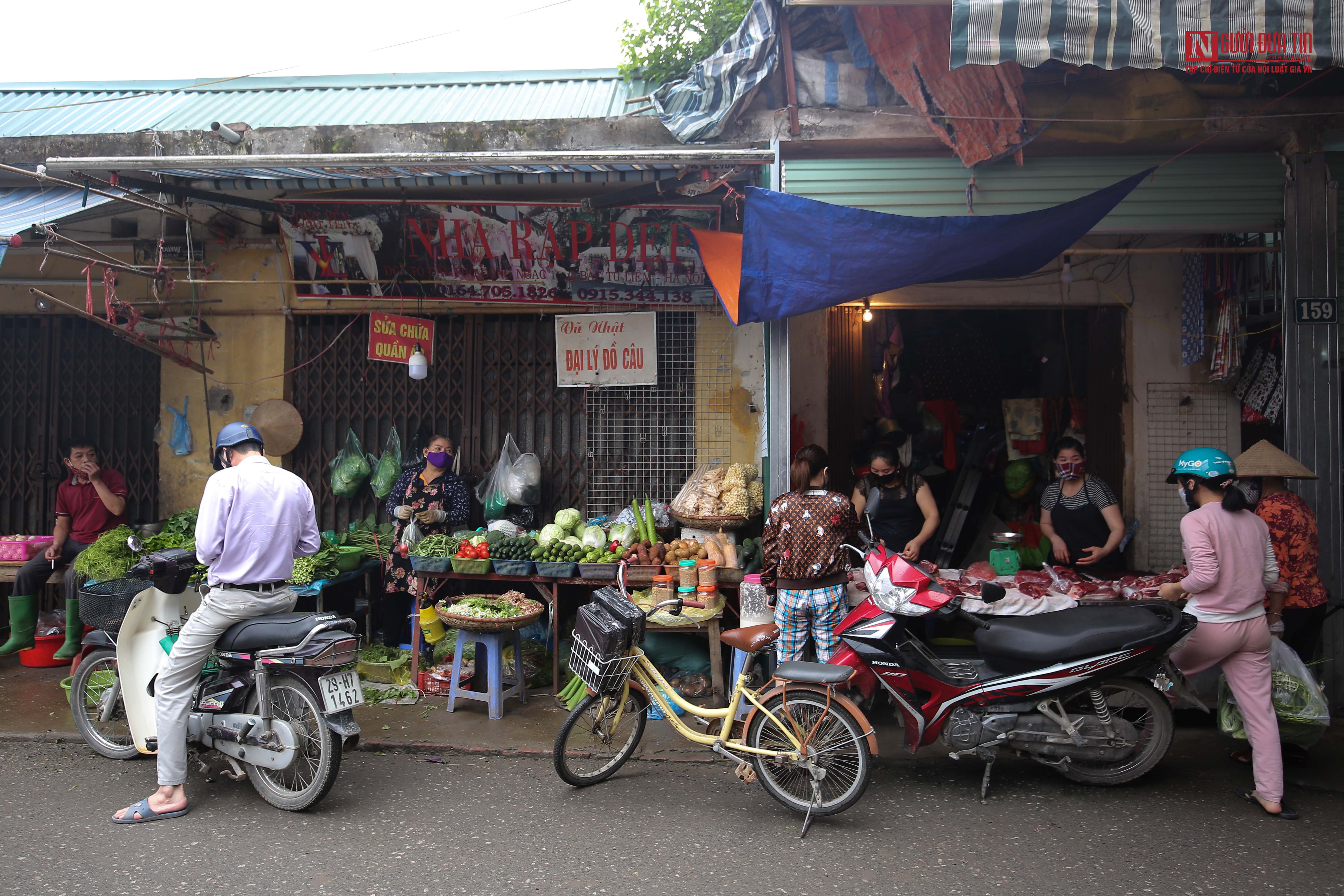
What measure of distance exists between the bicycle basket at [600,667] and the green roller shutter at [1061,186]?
336 cm

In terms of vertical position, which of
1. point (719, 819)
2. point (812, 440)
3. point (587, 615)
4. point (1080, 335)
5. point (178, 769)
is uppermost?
point (1080, 335)

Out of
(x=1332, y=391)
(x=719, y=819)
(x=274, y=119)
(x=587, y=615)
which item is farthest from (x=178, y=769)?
(x=1332, y=391)

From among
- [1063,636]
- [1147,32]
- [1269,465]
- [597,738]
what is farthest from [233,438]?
[1269,465]

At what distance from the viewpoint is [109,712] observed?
5062 millimetres

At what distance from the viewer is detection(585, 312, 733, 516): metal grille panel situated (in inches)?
304

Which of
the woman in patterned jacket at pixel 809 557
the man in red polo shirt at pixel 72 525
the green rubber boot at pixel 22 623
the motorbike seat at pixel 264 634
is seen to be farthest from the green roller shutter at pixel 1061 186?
the green rubber boot at pixel 22 623

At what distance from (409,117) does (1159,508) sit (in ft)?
25.7

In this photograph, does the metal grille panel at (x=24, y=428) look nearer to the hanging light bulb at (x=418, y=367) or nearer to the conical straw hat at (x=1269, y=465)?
the hanging light bulb at (x=418, y=367)

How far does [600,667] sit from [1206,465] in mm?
3444

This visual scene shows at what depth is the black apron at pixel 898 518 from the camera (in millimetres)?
6312

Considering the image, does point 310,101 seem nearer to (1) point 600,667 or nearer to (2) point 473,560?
(2) point 473,560

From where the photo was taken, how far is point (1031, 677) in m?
4.43

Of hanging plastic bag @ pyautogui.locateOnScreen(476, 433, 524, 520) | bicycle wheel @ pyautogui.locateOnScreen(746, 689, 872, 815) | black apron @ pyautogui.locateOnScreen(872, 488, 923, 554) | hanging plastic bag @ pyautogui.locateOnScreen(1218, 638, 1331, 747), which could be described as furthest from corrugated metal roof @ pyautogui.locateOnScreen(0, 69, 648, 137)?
hanging plastic bag @ pyautogui.locateOnScreen(1218, 638, 1331, 747)

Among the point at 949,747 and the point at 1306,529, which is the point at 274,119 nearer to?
the point at 949,747
